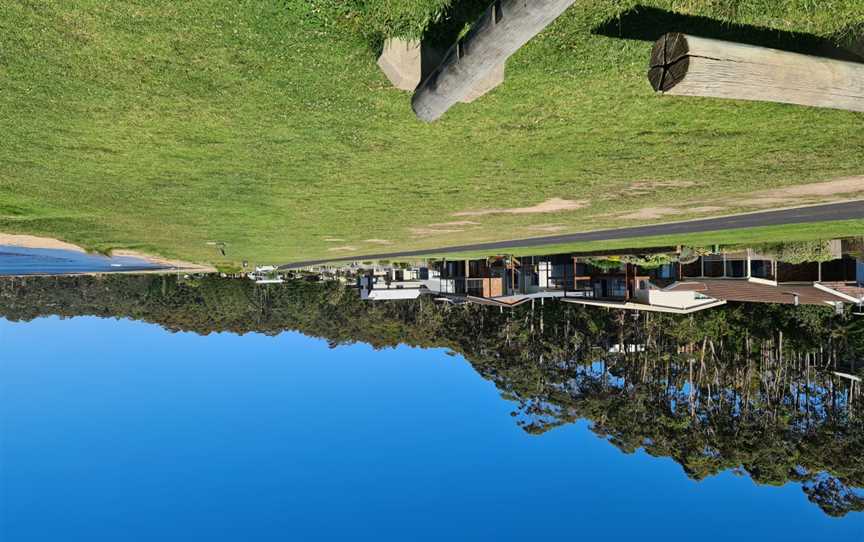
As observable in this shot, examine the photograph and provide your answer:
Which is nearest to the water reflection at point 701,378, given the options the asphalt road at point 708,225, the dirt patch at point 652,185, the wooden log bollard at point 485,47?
the asphalt road at point 708,225

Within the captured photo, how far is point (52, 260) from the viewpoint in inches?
1227

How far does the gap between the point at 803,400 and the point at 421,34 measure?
38499 mm

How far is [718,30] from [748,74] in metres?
3.67

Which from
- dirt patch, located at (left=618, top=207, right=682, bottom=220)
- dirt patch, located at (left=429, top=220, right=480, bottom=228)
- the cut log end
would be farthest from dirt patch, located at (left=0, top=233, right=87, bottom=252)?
the cut log end

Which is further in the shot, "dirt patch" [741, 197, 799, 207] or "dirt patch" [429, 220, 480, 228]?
"dirt patch" [429, 220, 480, 228]

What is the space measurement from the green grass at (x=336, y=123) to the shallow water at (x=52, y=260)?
10278 mm

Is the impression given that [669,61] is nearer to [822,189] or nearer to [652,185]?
[652,185]

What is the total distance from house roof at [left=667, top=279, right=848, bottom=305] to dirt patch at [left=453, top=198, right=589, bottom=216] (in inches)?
779

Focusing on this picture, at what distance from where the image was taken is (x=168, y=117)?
37.8ft

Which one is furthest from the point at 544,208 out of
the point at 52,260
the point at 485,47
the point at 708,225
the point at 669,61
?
the point at 52,260

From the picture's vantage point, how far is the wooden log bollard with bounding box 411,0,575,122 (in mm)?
6168

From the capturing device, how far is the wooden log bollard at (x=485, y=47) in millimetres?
6168

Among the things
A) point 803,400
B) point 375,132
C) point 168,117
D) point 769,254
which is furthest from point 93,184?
point 803,400

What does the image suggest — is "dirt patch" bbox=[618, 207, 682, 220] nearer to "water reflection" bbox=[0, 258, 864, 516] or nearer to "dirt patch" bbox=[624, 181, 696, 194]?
"dirt patch" bbox=[624, 181, 696, 194]
